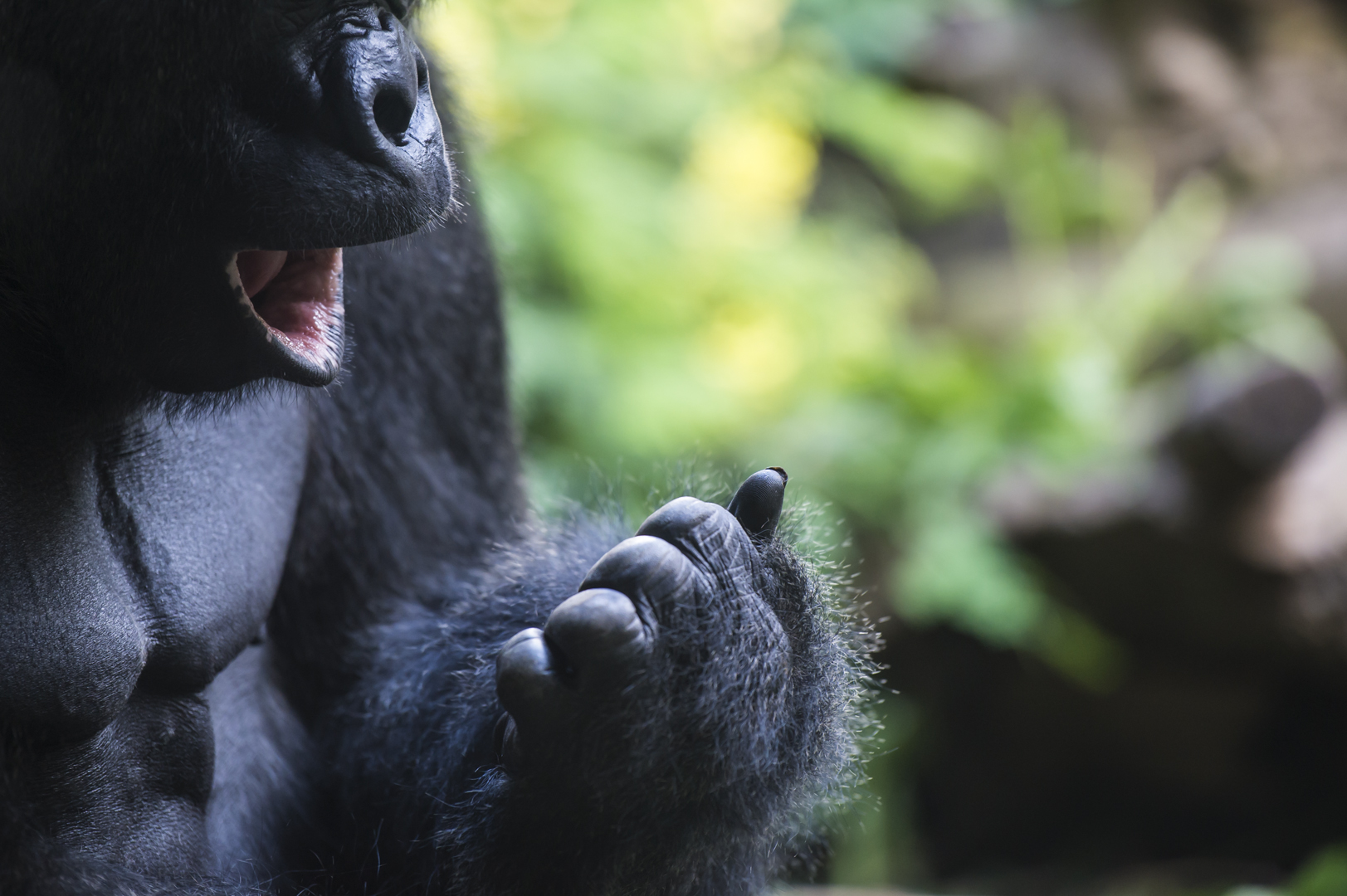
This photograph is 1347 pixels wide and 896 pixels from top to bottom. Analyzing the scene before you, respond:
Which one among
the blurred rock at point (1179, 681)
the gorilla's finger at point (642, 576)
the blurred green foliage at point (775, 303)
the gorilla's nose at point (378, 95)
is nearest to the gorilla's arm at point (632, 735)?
the gorilla's finger at point (642, 576)

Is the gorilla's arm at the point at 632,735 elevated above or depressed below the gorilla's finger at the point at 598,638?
below

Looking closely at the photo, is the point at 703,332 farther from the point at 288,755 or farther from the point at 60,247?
the point at 60,247

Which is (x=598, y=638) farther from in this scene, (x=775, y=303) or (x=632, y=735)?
(x=775, y=303)

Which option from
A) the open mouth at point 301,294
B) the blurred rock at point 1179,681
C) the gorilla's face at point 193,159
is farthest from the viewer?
the blurred rock at point 1179,681

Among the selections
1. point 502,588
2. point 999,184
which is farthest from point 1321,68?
point 502,588

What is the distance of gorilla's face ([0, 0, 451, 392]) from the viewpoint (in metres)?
1.01

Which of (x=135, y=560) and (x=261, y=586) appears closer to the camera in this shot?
(x=135, y=560)

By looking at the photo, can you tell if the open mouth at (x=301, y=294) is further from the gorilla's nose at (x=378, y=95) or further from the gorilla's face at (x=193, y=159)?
the gorilla's nose at (x=378, y=95)

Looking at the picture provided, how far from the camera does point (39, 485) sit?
1105 mm

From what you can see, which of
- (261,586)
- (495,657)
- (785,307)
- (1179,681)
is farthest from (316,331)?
(1179,681)

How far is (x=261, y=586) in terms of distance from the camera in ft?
4.28

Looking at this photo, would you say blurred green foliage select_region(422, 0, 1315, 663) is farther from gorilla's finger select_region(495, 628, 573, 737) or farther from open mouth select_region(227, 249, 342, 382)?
gorilla's finger select_region(495, 628, 573, 737)

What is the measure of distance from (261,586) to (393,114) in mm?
529

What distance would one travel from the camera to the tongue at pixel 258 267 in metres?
1.14
